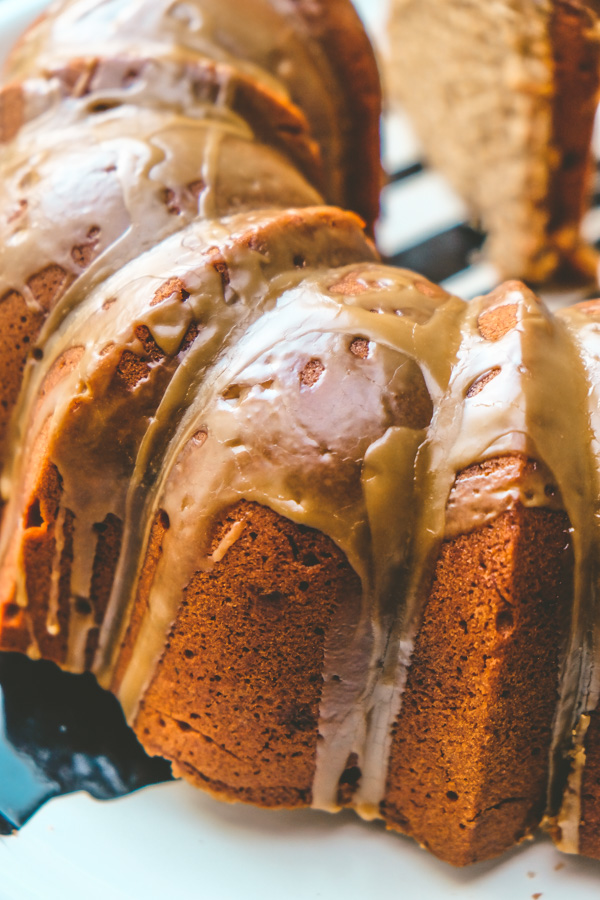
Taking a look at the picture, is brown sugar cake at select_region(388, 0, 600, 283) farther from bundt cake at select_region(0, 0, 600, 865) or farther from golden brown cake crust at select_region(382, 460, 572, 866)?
golden brown cake crust at select_region(382, 460, 572, 866)

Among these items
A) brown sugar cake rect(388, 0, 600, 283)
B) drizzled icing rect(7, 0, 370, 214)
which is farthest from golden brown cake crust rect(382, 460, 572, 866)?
brown sugar cake rect(388, 0, 600, 283)

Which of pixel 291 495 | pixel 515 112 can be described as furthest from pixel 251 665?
pixel 515 112

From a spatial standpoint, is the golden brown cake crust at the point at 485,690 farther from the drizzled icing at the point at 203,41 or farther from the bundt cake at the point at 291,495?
the drizzled icing at the point at 203,41

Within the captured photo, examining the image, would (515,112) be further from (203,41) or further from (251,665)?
(251,665)

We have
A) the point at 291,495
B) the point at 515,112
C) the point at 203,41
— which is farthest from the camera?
the point at 515,112

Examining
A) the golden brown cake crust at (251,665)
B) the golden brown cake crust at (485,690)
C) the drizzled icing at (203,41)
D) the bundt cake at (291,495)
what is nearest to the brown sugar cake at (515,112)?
the drizzled icing at (203,41)

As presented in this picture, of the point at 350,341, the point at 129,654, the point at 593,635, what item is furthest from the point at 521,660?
the point at 129,654
